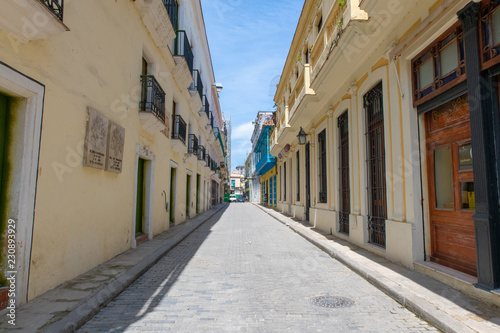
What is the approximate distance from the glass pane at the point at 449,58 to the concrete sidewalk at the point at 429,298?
299 centimetres

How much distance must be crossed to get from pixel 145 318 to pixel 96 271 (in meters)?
2.06

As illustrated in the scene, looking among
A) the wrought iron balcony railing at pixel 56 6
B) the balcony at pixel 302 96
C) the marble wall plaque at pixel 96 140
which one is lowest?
the marble wall plaque at pixel 96 140

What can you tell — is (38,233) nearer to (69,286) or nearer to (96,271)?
(69,286)

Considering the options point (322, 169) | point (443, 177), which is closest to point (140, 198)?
point (322, 169)

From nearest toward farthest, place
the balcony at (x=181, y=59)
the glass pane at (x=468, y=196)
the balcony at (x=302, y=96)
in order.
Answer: the glass pane at (x=468, y=196), the balcony at (x=302, y=96), the balcony at (x=181, y=59)

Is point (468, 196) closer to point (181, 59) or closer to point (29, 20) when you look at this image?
point (29, 20)

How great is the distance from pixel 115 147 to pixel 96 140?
82cm

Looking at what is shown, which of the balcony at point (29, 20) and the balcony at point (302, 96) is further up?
the balcony at point (302, 96)

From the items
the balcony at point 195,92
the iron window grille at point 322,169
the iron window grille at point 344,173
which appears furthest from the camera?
the balcony at point 195,92

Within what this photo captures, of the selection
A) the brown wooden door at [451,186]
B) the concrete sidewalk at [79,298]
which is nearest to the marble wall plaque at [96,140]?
the concrete sidewalk at [79,298]

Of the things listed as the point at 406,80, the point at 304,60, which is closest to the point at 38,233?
the point at 406,80

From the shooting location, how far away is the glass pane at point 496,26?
142 inches

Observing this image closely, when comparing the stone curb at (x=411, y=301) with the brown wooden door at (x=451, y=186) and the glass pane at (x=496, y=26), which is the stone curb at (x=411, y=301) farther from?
the glass pane at (x=496, y=26)

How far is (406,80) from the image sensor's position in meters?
5.46
